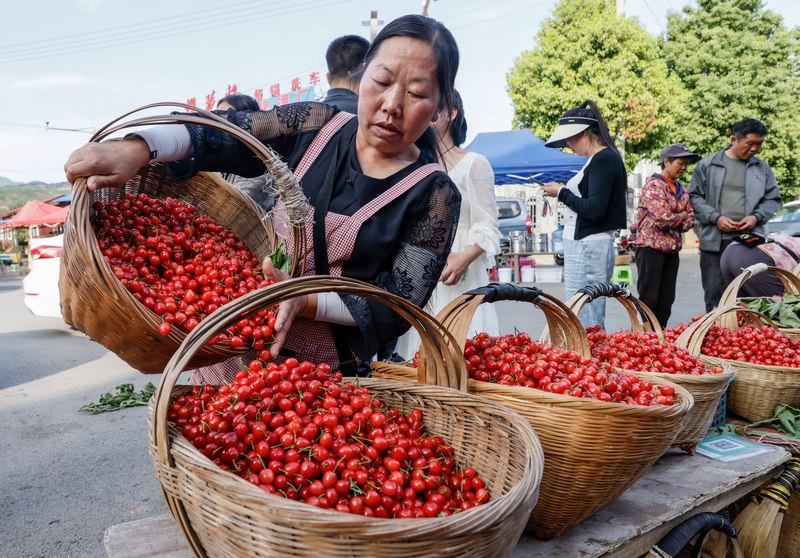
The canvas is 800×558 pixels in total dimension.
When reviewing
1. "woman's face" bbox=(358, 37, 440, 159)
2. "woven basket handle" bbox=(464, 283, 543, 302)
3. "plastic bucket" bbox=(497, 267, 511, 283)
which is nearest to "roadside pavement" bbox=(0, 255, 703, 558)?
"woman's face" bbox=(358, 37, 440, 159)

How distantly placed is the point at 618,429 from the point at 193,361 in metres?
1.11

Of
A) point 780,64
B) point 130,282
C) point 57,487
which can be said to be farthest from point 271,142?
point 780,64

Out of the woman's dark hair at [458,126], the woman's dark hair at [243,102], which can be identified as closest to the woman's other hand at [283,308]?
the woman's dark hair at [458,126]

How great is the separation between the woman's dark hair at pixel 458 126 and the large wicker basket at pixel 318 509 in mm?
2225

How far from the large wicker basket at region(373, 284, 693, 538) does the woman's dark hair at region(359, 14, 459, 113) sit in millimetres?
923

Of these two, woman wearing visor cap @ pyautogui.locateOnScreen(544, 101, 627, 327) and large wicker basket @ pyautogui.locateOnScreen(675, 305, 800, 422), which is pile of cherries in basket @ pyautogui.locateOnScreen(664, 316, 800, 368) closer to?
large wicker basket @ pyautogui.locateOnScreen(675, 305, 800, 422)

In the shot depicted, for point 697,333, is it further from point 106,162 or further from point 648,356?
point 106,162

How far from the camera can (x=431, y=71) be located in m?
1.74

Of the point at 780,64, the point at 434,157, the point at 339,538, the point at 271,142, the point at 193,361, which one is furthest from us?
the point at 780,64

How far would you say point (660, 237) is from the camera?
5496 millimetres

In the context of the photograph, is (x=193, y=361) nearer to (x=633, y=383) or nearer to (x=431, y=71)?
(x=431, y=71)

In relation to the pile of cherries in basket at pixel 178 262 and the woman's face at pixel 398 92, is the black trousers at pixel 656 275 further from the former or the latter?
the pile of cherries in basket at pixel 178 262

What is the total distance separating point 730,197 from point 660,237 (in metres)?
0.85

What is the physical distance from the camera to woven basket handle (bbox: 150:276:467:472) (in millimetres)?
1194
